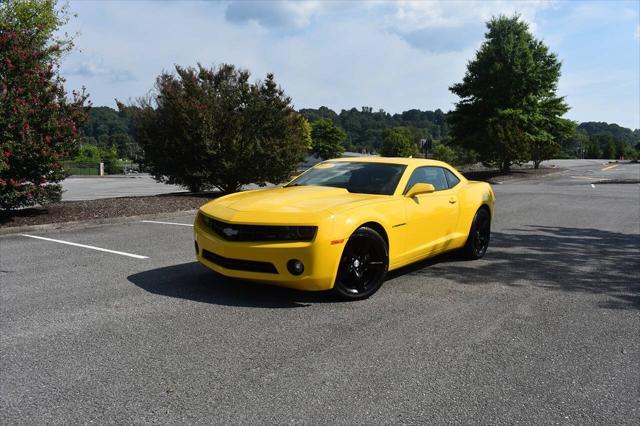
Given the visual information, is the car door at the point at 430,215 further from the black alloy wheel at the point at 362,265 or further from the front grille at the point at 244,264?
the front grille at the point at 244,264

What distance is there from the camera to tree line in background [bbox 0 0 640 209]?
1003 cm

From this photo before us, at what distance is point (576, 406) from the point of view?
293cm

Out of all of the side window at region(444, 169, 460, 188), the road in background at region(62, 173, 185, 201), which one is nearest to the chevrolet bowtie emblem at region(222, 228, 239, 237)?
the side window at region(444, 169, 460, 188)

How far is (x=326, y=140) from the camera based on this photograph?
4099 inches

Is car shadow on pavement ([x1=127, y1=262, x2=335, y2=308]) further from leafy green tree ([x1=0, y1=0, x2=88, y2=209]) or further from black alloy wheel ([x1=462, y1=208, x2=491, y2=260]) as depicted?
leafy green tree ([x1=0, y1=0, x2=88, y2=209])

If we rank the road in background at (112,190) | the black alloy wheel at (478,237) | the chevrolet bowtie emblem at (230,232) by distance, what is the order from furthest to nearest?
the road in background at (112,190), the black alloy wheel at (478,237), the chevrolet bowtie emblem at (230,232)

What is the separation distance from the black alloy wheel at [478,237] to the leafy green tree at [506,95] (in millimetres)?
22652

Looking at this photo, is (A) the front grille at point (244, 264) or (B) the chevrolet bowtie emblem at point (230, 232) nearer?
(A) the front grille at point (244, 264)

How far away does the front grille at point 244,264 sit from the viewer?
4.59 metres

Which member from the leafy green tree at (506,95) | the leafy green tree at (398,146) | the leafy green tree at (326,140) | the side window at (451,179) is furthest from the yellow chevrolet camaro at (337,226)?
the leafy green tree at (398,146)

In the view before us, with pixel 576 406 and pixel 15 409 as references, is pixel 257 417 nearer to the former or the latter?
pixel 15 409

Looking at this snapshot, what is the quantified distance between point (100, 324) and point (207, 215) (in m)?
1.47

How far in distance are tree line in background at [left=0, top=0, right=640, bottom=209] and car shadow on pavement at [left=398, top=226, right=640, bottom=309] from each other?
7.87 m

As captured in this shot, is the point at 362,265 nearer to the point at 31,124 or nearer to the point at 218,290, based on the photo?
the point at 218,290
